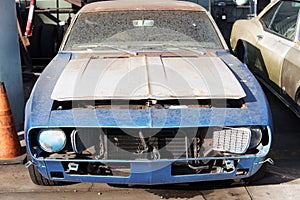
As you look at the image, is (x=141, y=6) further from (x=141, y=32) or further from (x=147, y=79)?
(x=147, y=79)

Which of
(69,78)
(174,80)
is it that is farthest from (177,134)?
(69,78)

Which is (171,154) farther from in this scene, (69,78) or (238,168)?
(69,78)

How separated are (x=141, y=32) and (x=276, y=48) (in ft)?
6.36

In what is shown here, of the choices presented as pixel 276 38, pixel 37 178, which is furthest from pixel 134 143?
pixel 276 38

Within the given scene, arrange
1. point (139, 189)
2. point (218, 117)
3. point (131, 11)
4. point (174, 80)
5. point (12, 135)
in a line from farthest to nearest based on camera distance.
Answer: point (131, 11) < point (12, 135) < point (139, 189) < point (174, 80) < point (218, 117)

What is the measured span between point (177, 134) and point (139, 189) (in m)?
0.80

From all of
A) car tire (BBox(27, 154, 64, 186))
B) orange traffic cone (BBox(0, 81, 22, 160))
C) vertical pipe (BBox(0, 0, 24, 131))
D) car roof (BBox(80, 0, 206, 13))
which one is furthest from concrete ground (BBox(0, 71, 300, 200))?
A: car roof (BBox(80, 0, 206, 13))

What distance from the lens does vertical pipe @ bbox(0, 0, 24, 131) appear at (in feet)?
15.9

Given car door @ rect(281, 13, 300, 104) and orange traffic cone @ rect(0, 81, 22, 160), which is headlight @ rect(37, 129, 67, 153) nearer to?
orange traffic cone @ rect(0, 81, 22, 160)

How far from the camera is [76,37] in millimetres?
4523

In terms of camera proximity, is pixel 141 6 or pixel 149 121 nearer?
pixel 149 121

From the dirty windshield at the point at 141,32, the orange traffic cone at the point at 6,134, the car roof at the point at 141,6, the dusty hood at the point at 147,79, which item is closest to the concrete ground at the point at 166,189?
the orange traffic cone at the point at 6,134

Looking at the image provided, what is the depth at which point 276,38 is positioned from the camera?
563 centimetres

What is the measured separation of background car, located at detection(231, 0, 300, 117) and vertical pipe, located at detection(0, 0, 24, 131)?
3146mm
